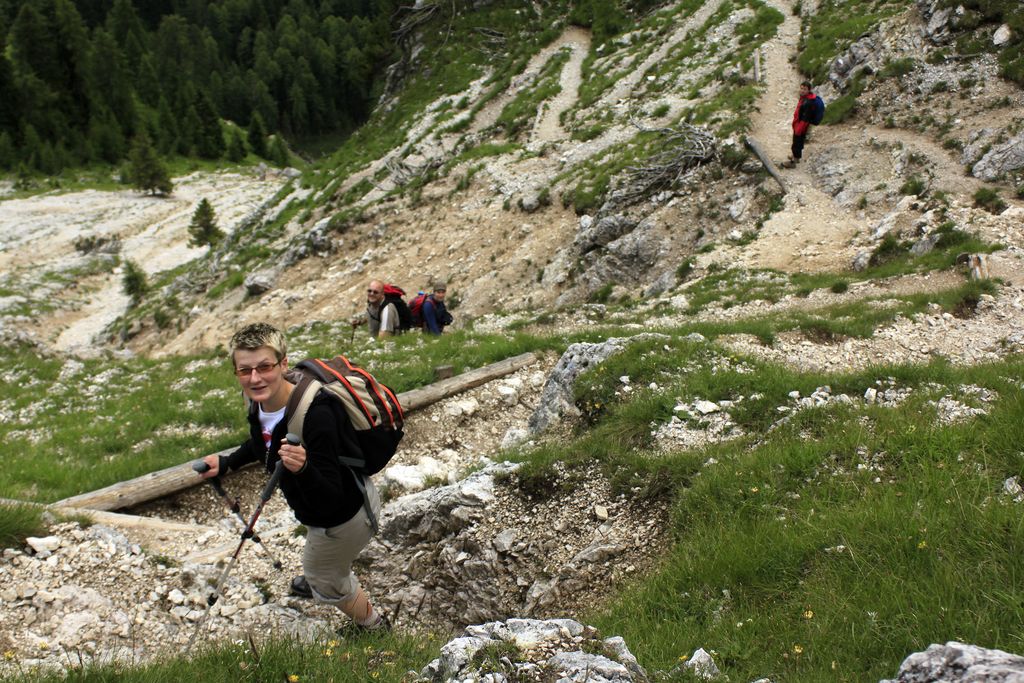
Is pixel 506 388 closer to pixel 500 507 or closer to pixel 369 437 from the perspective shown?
pixel 500 507

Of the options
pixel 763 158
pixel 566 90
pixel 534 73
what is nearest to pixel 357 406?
pixel 763 158

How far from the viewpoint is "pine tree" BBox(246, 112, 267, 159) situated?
93062mm

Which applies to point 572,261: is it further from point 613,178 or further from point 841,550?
point 841,550

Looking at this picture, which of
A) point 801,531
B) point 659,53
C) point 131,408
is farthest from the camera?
point 659,53

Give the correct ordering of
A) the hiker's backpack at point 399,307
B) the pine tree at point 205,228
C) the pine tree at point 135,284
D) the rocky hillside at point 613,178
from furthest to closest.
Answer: the pine tree at point 205,228 → the pine tree at point 135,284 → the rocky hillside at point 613,178 → the hiker's backpack at point 399,307

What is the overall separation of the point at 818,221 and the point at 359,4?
455 feet

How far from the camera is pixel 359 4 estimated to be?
12825 centimetres

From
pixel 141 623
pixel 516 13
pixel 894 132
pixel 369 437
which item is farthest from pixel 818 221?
pixel 516 13

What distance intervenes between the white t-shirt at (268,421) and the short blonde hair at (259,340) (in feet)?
1.51

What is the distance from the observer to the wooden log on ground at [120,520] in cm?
657

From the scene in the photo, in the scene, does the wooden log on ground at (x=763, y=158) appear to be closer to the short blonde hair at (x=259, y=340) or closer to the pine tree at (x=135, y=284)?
the short blonde hair at (x=259, y=340)

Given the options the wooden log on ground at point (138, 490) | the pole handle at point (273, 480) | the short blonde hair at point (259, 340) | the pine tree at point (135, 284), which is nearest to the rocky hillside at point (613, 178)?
the pine tree at point (135, 284)

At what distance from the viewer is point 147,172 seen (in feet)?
205

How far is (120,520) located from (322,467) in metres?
4.67
